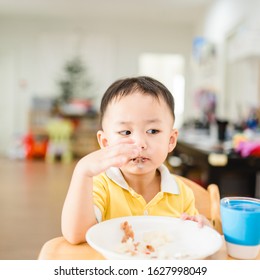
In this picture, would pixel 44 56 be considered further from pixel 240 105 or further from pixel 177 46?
pixel 240 105

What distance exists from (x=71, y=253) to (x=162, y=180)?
17 centimetres

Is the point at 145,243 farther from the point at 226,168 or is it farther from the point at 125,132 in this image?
the point at 226,168

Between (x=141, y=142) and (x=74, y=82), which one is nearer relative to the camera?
(x=141, y=142)

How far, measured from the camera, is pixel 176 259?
42 centimetres

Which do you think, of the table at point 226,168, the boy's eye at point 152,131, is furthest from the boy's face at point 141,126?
the table at point 226,168

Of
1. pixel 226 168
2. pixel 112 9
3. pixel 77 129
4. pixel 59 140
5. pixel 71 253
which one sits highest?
pixel 112 9

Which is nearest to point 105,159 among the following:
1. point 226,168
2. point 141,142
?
point 141,142

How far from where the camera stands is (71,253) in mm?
430

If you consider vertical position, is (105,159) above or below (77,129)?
above

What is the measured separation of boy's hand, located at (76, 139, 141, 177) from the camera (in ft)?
1.31

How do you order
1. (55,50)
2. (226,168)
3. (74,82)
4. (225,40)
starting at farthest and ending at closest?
(74,82)
(55,50)
(225,40)
(226,168)

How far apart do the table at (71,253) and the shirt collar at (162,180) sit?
106 mm
